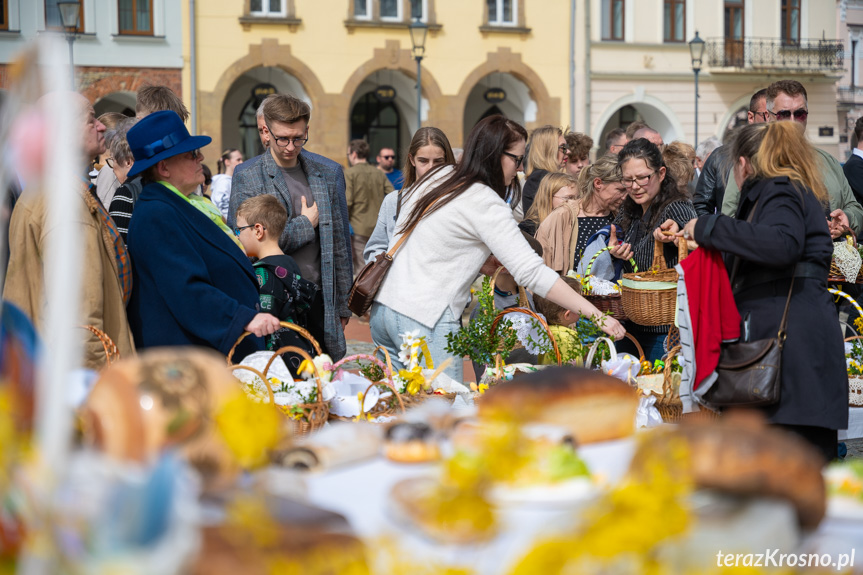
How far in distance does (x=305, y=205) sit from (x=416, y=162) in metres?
0.80

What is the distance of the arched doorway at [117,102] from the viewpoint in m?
21.4

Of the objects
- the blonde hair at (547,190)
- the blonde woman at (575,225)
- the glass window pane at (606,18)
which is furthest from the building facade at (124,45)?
the blonde woman at (575,225)

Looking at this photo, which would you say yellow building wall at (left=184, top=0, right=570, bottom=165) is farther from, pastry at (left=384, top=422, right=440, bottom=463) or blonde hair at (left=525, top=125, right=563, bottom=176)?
pastry at (left=384, top=422, right=440, bottom=463)

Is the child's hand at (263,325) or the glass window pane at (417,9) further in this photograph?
the glass window pane at (417,9)

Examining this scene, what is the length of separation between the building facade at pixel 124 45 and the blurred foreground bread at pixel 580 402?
64.7ft

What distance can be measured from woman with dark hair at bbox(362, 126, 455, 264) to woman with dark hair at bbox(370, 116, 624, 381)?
125cm

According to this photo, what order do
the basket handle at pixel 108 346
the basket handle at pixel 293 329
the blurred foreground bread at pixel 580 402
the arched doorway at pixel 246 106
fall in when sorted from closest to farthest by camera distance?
the blurred foreground bread at pixel 580 402
the basket handle at pixel 108 346
the basket handle at pixel 293 329
the arched doorway at pixel 246 106

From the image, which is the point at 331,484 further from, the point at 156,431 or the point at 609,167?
the point at 609,167

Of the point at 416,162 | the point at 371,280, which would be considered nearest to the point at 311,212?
the point at 416,162

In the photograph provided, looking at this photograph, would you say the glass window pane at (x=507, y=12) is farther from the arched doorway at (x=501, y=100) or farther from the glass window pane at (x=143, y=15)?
the glass window pane at (x=143, y=15)

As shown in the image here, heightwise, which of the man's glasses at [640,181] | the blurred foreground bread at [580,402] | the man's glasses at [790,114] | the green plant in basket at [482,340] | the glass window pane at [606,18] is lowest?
the green plant in basket at [482,340]

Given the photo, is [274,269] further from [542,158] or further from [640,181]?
[542,158]

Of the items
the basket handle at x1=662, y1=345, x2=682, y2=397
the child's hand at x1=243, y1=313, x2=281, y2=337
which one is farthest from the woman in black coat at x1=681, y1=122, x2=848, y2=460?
the child's hand at x1=243, y1=313, x2=281, y2=337

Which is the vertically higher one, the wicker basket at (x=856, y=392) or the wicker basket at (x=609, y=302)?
the wicker basket at (x=609, y=302)
